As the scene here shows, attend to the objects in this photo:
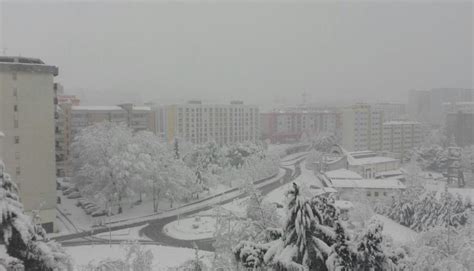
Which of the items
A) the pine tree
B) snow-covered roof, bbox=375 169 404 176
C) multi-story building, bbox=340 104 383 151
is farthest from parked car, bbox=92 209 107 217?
multi-story building, bbox=340 104 383 151

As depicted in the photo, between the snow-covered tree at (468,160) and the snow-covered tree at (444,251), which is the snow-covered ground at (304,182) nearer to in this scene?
the snow-covered tree at (444,251)

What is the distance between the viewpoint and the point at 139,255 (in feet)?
14.7

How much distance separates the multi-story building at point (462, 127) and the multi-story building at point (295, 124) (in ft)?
19.9

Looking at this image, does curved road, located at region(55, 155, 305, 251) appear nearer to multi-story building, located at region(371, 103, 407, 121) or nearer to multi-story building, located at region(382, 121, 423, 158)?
multi-story building, located at region(382, 121, 423, 158)

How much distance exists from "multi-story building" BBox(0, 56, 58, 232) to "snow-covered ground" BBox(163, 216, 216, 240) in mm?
2275

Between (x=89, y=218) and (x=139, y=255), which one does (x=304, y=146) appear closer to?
(x=89, y=218)

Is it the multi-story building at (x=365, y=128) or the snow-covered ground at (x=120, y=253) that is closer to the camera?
the snow-covered ground at (x=120, y=253)

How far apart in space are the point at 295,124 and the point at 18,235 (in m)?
22.0

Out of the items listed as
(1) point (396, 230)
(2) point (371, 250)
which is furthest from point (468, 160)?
(2) point (371, 250)

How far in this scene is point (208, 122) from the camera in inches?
722

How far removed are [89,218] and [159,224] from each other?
1.66m

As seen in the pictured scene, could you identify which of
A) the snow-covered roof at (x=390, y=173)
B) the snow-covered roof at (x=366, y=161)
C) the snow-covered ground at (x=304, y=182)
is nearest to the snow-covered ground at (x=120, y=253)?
the snow-covered ground at (x=304, y=182)

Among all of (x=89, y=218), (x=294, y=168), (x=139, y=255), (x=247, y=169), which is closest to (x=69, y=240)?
(x=89, y=218)

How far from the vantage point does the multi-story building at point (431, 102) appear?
18311 millimetres
